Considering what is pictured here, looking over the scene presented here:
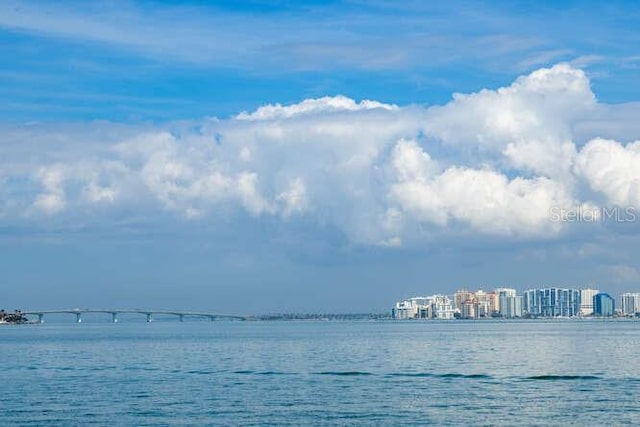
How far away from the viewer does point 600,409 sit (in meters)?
54.1

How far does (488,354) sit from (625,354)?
13741mm

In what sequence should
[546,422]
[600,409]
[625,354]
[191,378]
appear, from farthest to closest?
[625,354] < [191,378] < [600,409] < [546,422]

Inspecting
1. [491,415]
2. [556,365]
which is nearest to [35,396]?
[491,415]

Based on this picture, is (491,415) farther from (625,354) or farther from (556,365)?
(625,354)

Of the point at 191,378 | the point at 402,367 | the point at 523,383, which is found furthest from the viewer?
the point at 402,367

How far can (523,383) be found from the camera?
226ft

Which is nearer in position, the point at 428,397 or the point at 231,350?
the point at 428,397

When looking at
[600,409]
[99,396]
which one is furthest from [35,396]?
[600,409]

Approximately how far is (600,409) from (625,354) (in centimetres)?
5331

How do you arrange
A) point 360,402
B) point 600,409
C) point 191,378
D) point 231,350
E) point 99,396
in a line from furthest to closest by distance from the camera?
point 231,350 → point 191,378 → point 99,396 → point 360,402 → point 600,409

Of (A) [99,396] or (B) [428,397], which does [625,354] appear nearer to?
(B) [428,397]

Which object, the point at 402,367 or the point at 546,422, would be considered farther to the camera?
the point at 402,367

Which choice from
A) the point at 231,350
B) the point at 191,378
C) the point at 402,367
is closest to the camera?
the point at 191,378

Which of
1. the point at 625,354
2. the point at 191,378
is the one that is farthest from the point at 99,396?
the point at 625,354
